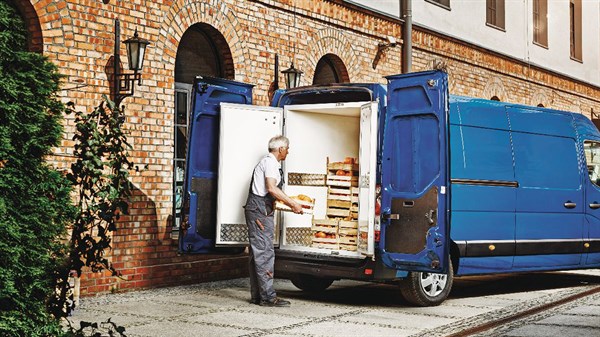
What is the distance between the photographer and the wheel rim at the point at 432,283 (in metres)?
10.6

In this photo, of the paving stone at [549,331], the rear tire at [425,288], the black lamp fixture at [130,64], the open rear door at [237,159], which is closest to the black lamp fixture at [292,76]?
the open rear door at [237,159]

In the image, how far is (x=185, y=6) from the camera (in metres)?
12.6

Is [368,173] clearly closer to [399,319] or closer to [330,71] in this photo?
[399,319]

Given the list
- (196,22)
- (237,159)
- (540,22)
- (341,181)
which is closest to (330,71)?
(196,22)

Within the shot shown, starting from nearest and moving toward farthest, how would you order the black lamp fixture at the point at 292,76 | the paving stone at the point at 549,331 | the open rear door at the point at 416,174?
1. the paving stone at the point at 549,331
2. the open rear door at the point at 416,174
3. the black lamp fixture at the point at 292,76

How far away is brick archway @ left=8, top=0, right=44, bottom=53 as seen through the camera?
10.4 m

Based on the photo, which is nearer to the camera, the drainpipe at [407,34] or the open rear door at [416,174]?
the open rear door at [416,174]

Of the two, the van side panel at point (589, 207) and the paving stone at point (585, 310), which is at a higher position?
the van side panel at point (589, 207)

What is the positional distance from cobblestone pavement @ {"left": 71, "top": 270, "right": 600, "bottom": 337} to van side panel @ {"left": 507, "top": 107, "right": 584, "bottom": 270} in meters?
0.55

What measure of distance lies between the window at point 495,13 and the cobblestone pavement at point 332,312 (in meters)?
10.6

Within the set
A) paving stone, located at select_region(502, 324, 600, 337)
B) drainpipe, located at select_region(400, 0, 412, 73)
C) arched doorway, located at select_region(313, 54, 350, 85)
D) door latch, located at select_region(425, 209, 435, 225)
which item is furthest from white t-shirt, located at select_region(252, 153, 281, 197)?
drainpipe, located at select_region(400, 0, 412, 73)

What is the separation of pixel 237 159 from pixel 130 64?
172 centimetres

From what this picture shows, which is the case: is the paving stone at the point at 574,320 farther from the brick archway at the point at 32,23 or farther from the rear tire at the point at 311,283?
the brick archway at the point at 32,23

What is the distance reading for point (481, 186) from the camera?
36.5 ft
